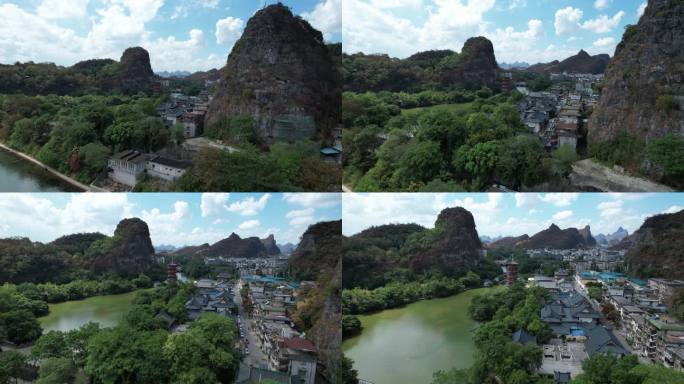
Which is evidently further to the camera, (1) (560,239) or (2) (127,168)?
(2) (127,168)

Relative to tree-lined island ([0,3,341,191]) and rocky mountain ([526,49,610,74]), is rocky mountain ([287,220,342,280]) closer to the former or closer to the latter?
tree-lined island ([0,3,341,191])

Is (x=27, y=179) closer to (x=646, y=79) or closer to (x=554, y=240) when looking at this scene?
(x=554, y=240)

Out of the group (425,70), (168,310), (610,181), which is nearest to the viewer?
(610,181)

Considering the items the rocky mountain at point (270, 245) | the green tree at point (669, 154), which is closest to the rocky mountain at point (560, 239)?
the green tree at point (669, 154)

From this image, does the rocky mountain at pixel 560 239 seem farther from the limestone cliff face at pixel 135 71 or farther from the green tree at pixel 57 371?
the limestone cliff face at pixel 135 71

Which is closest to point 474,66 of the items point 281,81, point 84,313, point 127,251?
point 281,81

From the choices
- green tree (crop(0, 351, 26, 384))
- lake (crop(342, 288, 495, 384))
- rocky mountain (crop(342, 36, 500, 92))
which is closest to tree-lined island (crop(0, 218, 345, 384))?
green tree (crop(0, 351, 26, 384))
